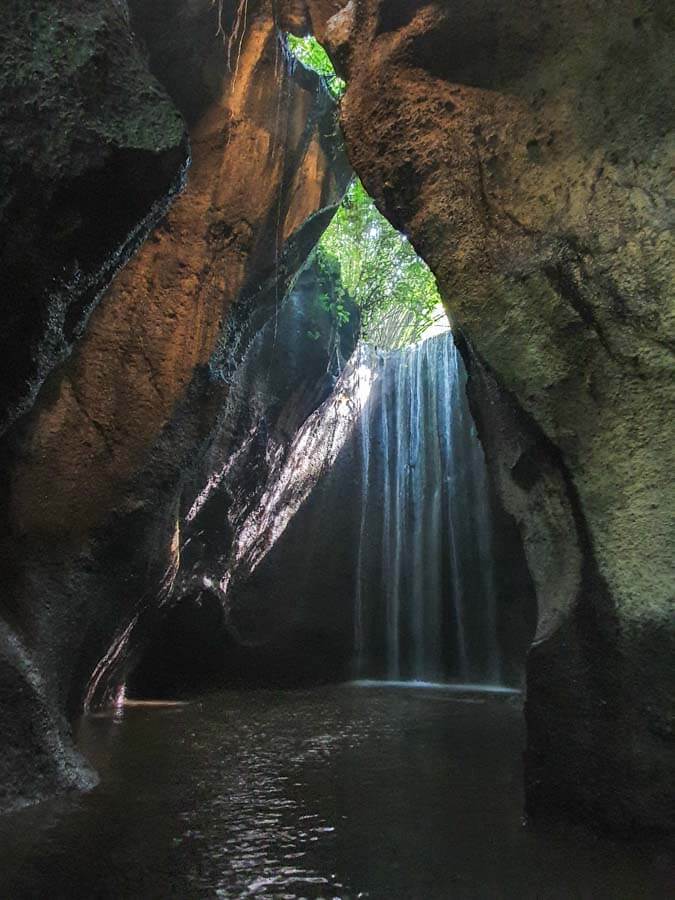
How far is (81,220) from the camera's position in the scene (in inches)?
148

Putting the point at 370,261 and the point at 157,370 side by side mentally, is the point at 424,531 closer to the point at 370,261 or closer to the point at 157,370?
the point at 370,261

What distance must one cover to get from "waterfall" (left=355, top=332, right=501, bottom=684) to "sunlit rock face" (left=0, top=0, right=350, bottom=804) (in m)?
6.01

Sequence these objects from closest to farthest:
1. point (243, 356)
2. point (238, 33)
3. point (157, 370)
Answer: point (157, 370) → point (238, 33) → point (243, 356)

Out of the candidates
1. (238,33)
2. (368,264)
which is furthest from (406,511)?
(238,33)

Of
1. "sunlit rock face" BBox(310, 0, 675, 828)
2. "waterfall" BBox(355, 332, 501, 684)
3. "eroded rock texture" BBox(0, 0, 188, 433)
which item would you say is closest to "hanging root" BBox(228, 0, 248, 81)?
"sunlit rock face" BBox(310, 0, 675, 828)

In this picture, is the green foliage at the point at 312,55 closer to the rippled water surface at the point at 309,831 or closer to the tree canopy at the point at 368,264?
the tree canopy at the point at 368,264

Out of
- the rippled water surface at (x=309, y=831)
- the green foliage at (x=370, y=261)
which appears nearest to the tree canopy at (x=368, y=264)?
the green foliage at (x=370, y=261)

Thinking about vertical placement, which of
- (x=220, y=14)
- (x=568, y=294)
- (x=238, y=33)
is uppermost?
(x=238, y=33)

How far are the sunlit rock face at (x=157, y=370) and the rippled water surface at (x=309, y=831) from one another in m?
0.70

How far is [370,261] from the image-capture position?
13062 millimetres

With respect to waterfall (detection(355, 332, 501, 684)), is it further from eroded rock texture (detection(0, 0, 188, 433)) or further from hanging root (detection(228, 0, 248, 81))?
eroded rock texture (detection(0, 0, 188, 433))

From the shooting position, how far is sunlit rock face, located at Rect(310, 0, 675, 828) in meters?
2.99

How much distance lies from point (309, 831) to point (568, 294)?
3124 millimetres

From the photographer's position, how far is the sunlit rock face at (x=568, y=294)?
2.99 metres
